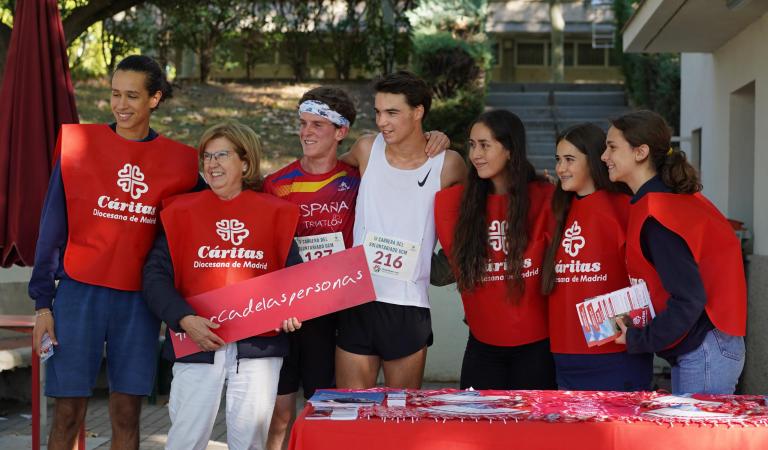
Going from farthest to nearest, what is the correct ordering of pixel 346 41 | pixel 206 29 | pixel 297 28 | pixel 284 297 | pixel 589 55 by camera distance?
pixel 589 55 → pixel 297 28 → pixel 346 41 → pixel 206 29 → pixel 284 297

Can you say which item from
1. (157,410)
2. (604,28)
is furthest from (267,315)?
(604,28)

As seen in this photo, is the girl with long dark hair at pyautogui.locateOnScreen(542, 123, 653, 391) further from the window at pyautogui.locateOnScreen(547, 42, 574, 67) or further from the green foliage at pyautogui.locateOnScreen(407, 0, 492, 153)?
the window at pyautogui.locateOnScreen(547, 42, 574, 67)

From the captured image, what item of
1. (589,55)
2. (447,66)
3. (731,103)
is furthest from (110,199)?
(589,55)

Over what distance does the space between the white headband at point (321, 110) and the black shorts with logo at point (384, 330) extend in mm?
856

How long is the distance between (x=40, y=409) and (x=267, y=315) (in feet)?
5.90

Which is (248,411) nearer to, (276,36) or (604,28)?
(276,36)

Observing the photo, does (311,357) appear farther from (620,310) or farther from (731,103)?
(731,103)

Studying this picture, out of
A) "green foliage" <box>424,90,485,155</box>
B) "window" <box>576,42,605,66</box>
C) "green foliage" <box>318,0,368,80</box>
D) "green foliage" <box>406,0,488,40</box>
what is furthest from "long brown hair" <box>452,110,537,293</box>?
"window" <box>576,42,605,66</box>

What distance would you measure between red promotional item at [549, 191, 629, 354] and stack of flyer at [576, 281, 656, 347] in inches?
7.4

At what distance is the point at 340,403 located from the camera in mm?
3688

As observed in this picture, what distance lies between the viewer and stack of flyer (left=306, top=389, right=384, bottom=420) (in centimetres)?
351

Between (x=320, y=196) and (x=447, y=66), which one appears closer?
(x=320, y=196)

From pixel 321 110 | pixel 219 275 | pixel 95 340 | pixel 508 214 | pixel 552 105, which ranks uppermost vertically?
pixel 552 105

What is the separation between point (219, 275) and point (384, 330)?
2.51 ft
